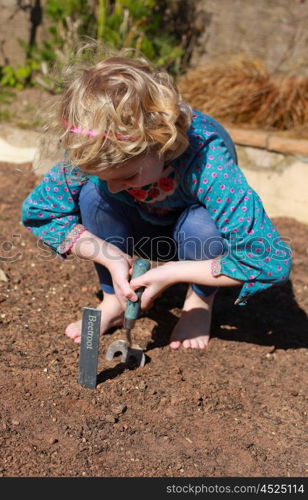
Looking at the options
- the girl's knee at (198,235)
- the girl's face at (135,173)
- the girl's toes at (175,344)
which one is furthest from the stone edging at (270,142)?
the girl's face at (135,173)

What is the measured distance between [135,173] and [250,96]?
2.15m

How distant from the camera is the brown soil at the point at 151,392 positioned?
1.66 metres

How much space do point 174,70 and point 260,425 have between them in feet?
9.39

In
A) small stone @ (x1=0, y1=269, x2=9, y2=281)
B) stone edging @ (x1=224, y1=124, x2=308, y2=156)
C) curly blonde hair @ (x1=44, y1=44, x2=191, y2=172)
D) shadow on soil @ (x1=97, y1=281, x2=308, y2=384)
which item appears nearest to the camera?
curly blonde hair @ (x1=44, y1=44, x2=191, y2=172)

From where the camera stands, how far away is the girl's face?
1721 mm

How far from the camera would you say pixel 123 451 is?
1.68 metres

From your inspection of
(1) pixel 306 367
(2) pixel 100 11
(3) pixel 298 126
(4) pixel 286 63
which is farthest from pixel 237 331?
(2) pixel 100 11

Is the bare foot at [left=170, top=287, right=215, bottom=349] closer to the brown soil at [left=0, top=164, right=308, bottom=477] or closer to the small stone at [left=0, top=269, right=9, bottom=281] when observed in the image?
the brown soil at [left=0, top=164, right=308, bottom=477]

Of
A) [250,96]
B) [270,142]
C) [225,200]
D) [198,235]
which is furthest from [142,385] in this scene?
[250,96]

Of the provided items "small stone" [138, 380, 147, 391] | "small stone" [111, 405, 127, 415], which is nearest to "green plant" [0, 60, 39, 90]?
"small stone" [138, 380, 147, 391]

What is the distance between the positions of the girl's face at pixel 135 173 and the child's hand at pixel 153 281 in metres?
0.29

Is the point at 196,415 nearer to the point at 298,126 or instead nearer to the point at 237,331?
the point at 237,331

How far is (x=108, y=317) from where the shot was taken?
2.21 metres

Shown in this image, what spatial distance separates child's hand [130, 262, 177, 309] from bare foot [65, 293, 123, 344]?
0.93 feet
